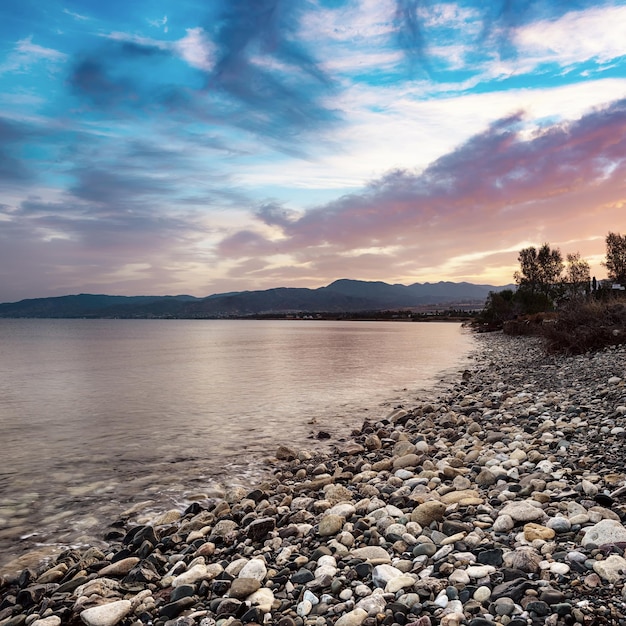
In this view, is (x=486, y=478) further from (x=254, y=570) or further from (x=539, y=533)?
(x=254, y=570)

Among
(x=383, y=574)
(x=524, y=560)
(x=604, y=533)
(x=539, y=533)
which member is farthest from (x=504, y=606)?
(x=604, y=533)

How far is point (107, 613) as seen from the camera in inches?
182

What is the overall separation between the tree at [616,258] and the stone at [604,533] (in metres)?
76.6

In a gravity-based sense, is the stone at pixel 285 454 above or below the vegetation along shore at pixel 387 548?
below

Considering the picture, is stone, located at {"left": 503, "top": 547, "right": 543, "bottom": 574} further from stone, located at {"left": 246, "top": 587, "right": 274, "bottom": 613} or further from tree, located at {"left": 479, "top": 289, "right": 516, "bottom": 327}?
tree, located at {"left": 479, "top": 289, "right": 516, "bottom": 327}

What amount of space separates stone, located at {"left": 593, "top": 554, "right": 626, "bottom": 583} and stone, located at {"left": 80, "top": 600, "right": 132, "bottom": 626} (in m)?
4.37

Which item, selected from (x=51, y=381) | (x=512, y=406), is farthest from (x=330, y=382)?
(x=51, y=381)

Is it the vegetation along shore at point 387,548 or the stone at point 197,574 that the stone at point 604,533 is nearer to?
the vegetation along shore at point 387,548

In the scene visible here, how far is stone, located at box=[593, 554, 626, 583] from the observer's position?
378 cm

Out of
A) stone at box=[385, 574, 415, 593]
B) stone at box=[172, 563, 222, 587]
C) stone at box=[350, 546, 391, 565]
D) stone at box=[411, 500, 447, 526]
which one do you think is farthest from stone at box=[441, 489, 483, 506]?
stone at box=[172, 563, 222, 587]

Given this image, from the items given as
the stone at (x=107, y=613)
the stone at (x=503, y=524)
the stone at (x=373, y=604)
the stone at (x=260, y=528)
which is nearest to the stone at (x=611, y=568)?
the stone at (x=503, y=524)

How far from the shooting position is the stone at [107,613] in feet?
14.9

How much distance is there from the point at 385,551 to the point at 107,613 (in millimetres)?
2865

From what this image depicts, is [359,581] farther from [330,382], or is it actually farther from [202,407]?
[330,382]
